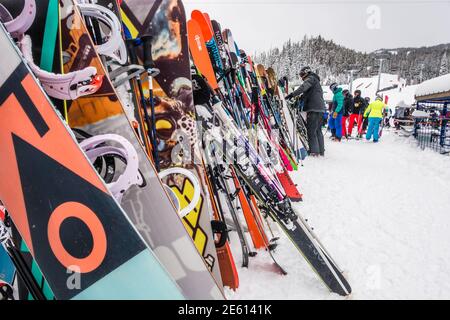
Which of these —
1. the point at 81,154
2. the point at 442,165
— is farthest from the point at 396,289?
the point at 442,165

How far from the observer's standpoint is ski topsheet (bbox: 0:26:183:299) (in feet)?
3.29

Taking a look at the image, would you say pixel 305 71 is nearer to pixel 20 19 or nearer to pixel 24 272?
pixel 20 19

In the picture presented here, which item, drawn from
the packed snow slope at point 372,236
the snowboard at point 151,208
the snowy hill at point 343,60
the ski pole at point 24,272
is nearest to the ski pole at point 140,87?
the snowboard at point 151,208

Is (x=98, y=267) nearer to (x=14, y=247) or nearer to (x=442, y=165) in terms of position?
(x=14, y=247)

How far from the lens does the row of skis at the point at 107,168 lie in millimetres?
A: 1004

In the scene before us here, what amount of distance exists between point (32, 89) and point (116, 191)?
44 cm

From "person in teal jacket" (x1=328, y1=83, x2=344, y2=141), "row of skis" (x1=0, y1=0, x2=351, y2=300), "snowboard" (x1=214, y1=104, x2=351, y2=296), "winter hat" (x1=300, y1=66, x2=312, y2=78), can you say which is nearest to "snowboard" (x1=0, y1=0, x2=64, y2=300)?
"row of skis" (x1=0, y1=0, x2=351, y2=300)

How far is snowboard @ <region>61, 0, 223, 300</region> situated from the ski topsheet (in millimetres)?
307

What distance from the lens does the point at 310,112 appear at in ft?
19.9

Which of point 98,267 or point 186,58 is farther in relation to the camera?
point 186,58

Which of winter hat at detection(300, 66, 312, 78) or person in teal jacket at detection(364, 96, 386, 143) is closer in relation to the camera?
winter hat at detection(300, 66, 312, 78)

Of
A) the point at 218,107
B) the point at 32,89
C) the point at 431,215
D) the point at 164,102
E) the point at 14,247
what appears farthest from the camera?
the point at 431,215

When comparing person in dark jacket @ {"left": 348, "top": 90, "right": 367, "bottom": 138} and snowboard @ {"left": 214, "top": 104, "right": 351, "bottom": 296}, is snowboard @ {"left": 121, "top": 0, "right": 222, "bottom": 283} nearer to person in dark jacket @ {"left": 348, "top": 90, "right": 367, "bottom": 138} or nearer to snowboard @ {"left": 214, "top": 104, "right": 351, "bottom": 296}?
snowboard @ {"left": 214, "top": 104, "right": 351, "bottom": 296}
